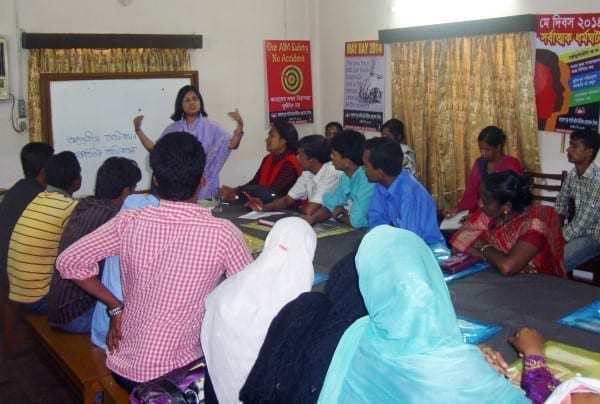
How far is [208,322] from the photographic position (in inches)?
74.6

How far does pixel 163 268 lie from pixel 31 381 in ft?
5.73

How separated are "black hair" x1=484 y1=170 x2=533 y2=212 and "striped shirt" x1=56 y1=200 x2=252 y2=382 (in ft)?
3.92

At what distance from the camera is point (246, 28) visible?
6.13m

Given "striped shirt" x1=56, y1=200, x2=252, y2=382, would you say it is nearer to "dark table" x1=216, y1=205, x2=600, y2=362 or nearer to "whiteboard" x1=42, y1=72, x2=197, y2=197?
"dark table" x1=216, y1=205, x2=600, y2=362

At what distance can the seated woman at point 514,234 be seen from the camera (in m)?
2.55

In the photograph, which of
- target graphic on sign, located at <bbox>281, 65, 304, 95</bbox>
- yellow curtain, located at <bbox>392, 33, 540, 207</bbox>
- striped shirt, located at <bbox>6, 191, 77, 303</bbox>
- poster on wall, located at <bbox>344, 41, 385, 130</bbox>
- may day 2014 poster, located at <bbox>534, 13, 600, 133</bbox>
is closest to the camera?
striped shirt, located at <bbox>6, 191, 77, 303</bbox>

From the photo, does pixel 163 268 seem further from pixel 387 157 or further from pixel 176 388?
pixel 387 157

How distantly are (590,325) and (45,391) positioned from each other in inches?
101

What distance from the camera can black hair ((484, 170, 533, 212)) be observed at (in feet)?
8.77

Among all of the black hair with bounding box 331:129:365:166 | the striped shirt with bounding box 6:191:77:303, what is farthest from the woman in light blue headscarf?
the black hair with bounding box 331:129:365:166

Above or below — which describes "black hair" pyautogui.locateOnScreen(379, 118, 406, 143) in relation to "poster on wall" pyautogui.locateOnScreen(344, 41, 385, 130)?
below

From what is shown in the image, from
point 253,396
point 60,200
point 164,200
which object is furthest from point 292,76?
point 253,396

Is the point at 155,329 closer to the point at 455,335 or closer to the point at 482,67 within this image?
the point at 455,335

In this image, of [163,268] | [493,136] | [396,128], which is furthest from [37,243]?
[396,128]
